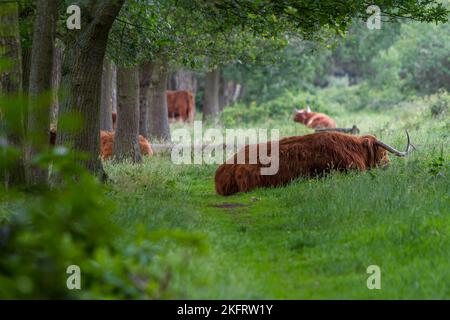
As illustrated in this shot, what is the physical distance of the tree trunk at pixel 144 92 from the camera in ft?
70.7

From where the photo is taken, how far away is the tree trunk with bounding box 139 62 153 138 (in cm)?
2156

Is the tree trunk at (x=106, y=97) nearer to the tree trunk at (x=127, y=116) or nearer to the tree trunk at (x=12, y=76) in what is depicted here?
the tree trunk at (x=127, y=116)

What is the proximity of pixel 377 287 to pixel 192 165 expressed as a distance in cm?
1069

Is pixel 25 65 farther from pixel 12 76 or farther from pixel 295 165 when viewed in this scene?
pixel 295 165

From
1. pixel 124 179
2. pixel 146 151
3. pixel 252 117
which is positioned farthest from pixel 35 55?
pixel 252 117

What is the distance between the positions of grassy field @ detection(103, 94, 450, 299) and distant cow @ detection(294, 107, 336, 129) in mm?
15074

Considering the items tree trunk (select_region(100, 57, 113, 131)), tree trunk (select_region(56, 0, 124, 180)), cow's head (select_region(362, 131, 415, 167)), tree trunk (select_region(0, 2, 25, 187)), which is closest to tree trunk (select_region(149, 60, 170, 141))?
tree trunk (select_region(100, 57, 113, 131))

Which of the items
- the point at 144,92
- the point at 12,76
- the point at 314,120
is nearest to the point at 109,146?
the point at 144,92

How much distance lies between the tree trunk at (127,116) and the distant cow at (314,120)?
12.5 m

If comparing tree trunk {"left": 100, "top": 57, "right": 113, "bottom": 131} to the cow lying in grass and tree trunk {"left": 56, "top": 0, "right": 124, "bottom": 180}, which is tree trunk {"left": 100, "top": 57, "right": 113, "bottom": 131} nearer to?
the cow lying in grass

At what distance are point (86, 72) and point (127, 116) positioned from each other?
19.7 ft

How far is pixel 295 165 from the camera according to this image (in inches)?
512
